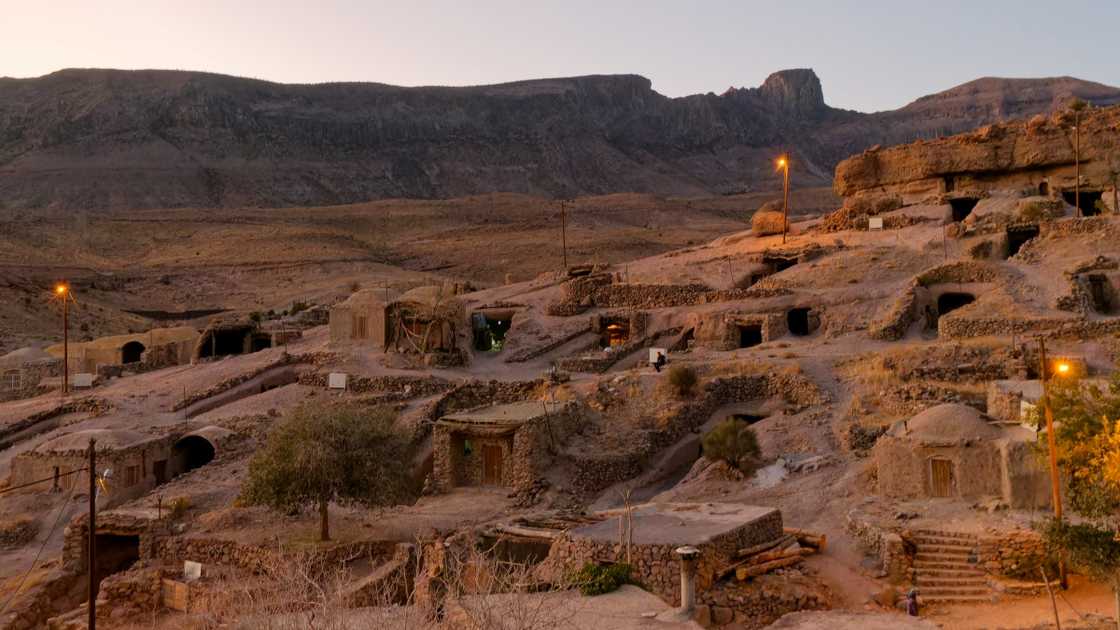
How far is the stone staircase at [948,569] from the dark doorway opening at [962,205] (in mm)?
31886

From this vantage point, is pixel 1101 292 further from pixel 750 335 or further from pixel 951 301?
pixel 750 335

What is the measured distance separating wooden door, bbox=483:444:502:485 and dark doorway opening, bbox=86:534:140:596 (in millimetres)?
7588

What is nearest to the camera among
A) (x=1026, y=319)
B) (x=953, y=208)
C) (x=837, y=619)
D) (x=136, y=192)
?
(x=837, y=619)

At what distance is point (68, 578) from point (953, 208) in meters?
38.1

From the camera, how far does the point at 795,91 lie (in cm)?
18562

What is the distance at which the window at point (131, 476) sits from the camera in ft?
83.0

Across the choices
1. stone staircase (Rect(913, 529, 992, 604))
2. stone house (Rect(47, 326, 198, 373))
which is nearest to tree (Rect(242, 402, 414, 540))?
stone staircase (Rect(913, 529, 992, 604))

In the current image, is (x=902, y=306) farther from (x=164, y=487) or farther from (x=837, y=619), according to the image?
(x=164, y=487)

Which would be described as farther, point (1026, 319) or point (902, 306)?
point (902, 306)

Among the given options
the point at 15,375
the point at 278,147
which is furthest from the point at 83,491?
the point at 278,147

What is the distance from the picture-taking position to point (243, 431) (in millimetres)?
27797

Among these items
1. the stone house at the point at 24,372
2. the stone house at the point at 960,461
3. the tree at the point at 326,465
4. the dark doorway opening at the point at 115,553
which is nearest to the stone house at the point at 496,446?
the tree at the point at 326,465

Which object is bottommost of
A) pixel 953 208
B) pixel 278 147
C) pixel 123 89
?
pixel 953 208

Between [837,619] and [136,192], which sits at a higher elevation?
[136,192]
